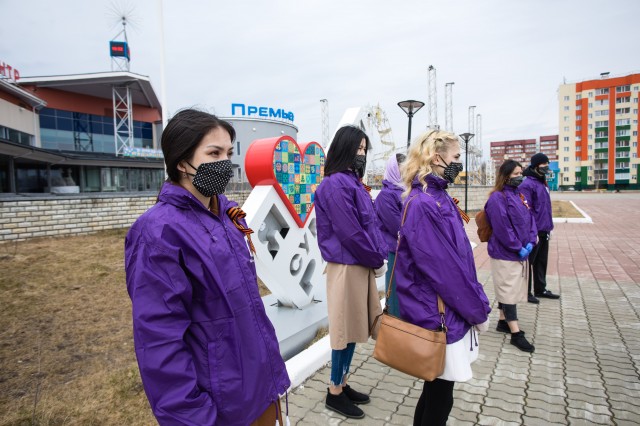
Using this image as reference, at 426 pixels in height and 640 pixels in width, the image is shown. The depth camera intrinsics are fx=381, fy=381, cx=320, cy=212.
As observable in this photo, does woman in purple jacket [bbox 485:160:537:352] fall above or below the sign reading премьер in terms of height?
below

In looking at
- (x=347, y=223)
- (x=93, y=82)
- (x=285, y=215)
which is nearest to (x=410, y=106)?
(x=285, y=215)

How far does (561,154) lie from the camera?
223 feet

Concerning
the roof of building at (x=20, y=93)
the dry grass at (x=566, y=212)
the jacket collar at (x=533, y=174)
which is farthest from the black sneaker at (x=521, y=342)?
the roof of building at (x=20, y=93)

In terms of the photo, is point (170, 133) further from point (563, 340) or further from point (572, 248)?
point (572, 248)

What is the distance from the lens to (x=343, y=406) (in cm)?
285

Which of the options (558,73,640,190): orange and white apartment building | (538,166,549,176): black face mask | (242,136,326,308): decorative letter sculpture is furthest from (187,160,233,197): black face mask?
(558,73,640,190): orange and white apartment building

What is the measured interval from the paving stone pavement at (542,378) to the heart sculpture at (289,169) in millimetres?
1978

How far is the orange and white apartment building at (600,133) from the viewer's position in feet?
201

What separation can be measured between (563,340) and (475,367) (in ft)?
4.59

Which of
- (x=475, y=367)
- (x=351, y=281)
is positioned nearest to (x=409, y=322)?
(x=351, y=281)

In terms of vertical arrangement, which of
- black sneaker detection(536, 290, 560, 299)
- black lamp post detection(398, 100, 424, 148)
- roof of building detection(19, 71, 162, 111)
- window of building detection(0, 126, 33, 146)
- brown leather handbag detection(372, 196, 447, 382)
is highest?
roof of building detection(19, 71, 162, 111)

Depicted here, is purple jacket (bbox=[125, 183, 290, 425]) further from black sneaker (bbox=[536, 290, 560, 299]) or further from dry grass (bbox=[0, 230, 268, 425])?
black sneaker (bbox=[536, 290, 560, 299])

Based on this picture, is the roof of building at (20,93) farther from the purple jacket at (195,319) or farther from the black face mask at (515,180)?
the purple jacket at (195,319)

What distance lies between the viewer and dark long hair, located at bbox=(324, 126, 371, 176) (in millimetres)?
2945
